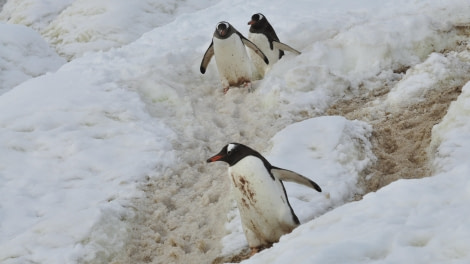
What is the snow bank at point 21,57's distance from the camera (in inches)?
444

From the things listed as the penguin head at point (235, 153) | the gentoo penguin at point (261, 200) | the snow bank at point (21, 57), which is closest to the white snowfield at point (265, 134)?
the gentoo penguin at point (261, 200)

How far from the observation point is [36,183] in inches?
206

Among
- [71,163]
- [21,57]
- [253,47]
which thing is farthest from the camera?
[21,57]

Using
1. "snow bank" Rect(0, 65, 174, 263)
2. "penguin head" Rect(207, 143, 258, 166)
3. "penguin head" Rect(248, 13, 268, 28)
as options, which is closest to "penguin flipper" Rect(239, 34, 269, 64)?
"penguin head" Rect(248, 13, 268, 28)

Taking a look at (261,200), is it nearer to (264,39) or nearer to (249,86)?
(249,86)

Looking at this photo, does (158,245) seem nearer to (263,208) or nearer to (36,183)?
(263,208)

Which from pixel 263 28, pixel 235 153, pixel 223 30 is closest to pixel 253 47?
pixel 263 28

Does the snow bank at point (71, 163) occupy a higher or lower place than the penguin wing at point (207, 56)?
lower

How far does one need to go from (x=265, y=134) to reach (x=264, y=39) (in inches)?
73.3

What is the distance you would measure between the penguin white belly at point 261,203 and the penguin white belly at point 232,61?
301 centimetres

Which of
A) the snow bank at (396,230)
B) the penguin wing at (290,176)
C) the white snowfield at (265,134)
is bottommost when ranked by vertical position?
the white snowfield at (265,134)

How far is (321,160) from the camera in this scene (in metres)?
4.93

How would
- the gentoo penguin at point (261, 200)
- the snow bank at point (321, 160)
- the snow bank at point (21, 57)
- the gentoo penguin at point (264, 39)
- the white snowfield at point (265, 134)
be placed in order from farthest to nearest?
the snow bank at point (21, 57) → the gentoo penguin at point (264, 39) → the snow bank at point (321, 160) → the gentoo penguin at point (261, 200) → the white snowfield at point (265, 134)

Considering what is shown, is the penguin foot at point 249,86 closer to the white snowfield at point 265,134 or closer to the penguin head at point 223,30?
the white snowfield at point 265,134
